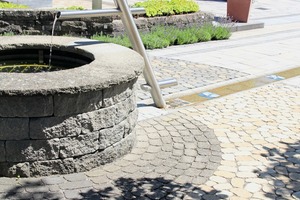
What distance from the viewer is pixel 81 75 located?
4098 millimetres

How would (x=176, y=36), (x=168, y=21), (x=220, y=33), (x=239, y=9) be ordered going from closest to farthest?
(x=176, y=36)
(x=168, y=21)
(x=220, y=33)
(x=239, y=9)

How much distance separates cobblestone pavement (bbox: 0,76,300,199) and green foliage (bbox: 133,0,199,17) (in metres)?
5.29

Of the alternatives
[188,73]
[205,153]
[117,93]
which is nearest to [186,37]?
[188,73]

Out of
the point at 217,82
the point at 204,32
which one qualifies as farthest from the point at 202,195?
the point at 204,32

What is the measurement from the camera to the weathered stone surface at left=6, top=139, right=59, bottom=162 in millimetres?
3820

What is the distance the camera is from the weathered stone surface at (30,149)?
150 inches

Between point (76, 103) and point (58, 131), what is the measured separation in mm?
292

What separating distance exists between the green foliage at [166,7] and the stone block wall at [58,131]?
6.95 meters

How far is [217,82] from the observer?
7516 mm

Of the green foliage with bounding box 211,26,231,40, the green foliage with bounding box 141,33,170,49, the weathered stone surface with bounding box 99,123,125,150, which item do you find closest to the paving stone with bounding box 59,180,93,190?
the weathered stone surface with bounding box 99,123,125,150

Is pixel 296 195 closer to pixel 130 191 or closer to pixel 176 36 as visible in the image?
pixel 130 191

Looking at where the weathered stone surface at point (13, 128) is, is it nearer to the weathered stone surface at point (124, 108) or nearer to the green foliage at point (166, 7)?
the weathered stone surface at point (124, 108)

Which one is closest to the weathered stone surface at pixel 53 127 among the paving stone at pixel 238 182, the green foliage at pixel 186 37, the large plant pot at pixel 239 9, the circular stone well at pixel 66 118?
the circular stone well at pixel 66 118

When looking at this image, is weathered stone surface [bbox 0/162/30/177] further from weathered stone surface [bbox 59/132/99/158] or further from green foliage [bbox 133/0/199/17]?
green foliage [bbox 133/0/199/17]
